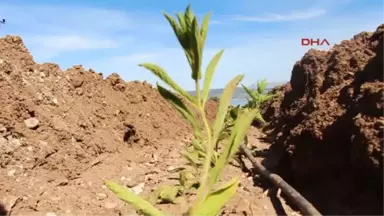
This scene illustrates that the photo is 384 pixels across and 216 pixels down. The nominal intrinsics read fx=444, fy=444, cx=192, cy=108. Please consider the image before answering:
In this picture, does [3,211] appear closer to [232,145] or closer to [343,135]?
[343,135]

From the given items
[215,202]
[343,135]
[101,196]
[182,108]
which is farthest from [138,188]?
[215,202]

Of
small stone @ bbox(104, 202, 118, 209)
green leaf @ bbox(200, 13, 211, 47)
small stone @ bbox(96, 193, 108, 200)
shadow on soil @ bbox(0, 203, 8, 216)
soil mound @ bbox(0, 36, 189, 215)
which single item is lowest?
small stone @ bbox(104, 202, 118, 209)

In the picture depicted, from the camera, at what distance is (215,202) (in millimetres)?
769

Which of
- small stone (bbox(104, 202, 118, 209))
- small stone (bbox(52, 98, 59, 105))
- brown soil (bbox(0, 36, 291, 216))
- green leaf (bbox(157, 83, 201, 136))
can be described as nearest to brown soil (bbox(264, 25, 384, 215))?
brown soil (bbox(0, 36, 291, 216))

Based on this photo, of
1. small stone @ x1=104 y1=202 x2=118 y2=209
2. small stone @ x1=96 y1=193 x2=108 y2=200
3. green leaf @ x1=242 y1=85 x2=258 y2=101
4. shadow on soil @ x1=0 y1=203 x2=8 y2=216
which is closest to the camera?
shadow on soil @ x1=0 y1=203 x2=8 y2=216

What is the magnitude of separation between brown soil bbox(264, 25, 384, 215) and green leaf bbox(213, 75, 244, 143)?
1732 mm

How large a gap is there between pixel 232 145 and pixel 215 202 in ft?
0.34

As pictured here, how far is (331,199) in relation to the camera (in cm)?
287

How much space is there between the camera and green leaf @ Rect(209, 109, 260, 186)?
30.2 inches

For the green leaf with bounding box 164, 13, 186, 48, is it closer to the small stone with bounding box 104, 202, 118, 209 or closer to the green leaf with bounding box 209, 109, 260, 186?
the green leaf with bounding box 209, 109, 260, 186

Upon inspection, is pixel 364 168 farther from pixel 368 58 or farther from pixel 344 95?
pixel 368 58

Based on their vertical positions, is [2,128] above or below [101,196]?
above

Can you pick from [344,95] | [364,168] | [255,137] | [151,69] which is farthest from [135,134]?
[151,69]

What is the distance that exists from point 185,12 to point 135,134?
386 cm
